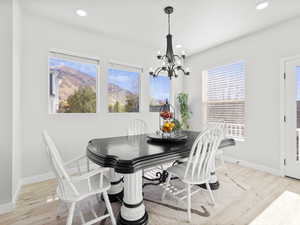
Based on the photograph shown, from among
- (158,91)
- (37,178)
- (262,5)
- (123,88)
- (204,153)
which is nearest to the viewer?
(204,153)

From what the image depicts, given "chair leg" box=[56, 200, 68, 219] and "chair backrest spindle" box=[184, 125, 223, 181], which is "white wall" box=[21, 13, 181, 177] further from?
"chair backrest spindle" box=[184, 125, 223, 181]

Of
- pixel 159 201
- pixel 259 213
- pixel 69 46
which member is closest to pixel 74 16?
pixel 69 46

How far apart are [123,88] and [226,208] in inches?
116

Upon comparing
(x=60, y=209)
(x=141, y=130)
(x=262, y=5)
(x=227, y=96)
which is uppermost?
(x=262, y=5)

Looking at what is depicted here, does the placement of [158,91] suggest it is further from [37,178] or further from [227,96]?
[37,178]

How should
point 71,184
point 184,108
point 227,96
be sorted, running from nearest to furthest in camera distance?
1. point 71,184
2. point 227,96
3. point 184,108

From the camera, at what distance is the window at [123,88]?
356 centimetres

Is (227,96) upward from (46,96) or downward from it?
upward

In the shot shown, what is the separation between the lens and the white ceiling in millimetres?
2385

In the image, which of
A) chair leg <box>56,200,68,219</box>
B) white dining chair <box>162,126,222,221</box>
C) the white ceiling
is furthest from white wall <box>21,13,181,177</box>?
white dining chair <box>162,126,222,221</box>

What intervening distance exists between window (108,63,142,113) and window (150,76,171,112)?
0.43 meters

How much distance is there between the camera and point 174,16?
2688mm

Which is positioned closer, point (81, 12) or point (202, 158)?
point (202, 158)

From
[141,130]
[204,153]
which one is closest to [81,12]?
[141,130]
